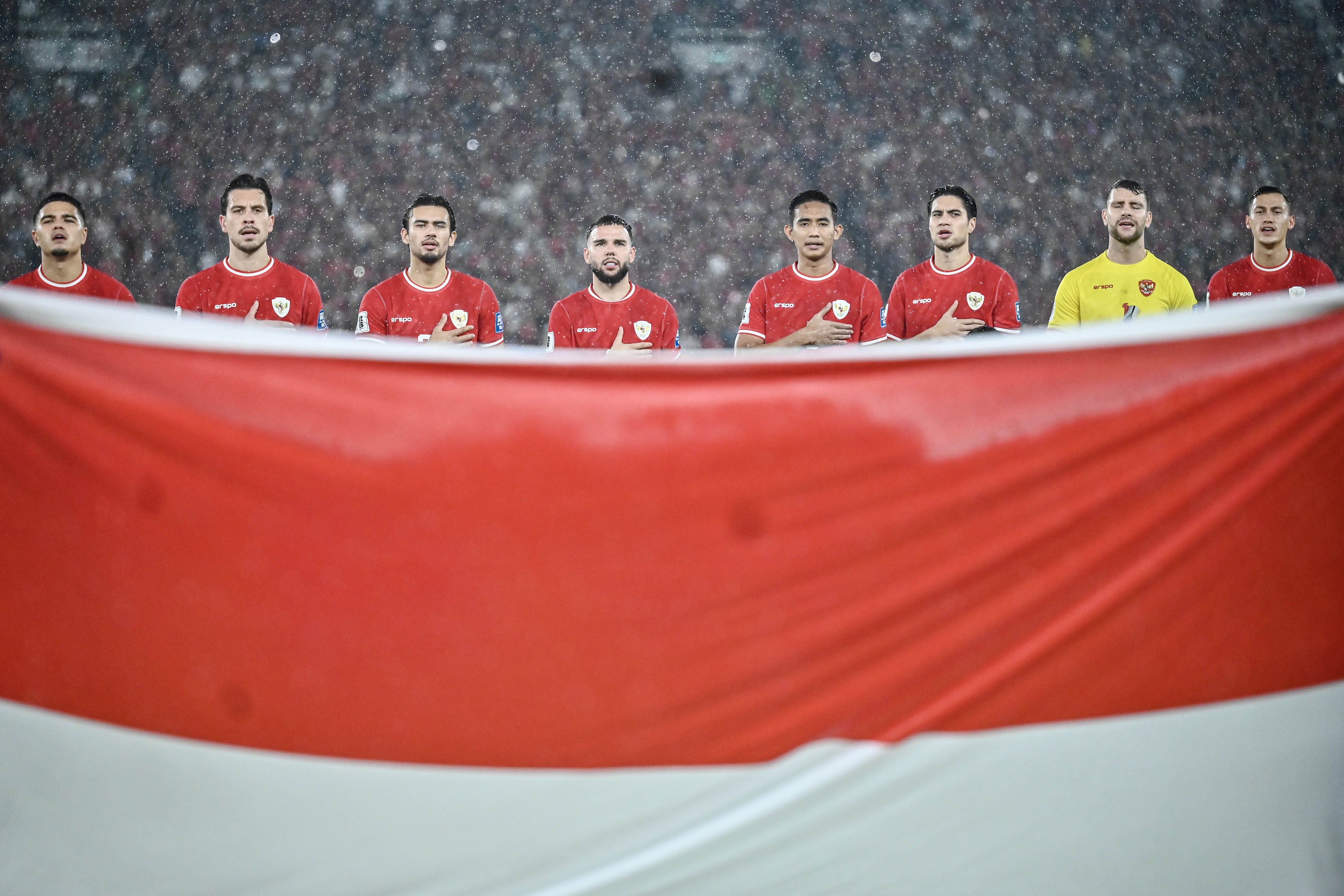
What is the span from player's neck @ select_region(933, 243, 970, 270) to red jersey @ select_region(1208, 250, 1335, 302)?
1.22 metres

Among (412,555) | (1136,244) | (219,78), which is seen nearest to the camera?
(412,555)

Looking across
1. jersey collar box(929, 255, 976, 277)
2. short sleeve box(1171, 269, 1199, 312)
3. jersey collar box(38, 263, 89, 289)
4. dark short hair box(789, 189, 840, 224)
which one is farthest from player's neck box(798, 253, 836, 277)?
jersey collar box(38, 263, 89, 289)

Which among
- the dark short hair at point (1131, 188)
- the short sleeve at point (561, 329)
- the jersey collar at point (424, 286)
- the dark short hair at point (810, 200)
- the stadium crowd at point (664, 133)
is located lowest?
the short sleeve at point (561, 329)

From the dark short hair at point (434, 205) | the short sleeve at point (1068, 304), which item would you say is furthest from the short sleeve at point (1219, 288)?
the dark short hair at point (434, 205)

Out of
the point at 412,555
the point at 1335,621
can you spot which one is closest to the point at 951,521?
the point at 1335,621

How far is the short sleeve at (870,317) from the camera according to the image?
4230mm

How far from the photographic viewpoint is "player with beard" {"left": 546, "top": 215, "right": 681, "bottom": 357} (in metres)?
4.29

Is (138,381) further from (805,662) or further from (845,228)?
(845,228)

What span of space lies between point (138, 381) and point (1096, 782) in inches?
52.8

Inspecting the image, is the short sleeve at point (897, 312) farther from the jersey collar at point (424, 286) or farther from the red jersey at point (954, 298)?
the jersey collar at point (424, 286)

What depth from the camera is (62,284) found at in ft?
13.9

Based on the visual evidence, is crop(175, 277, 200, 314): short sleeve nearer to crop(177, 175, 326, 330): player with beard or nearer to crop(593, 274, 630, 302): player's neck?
crop(177, 175, 326, 330): player with beard

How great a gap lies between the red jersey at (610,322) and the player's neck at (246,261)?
1219 mm

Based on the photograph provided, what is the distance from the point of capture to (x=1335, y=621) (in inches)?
56.6
